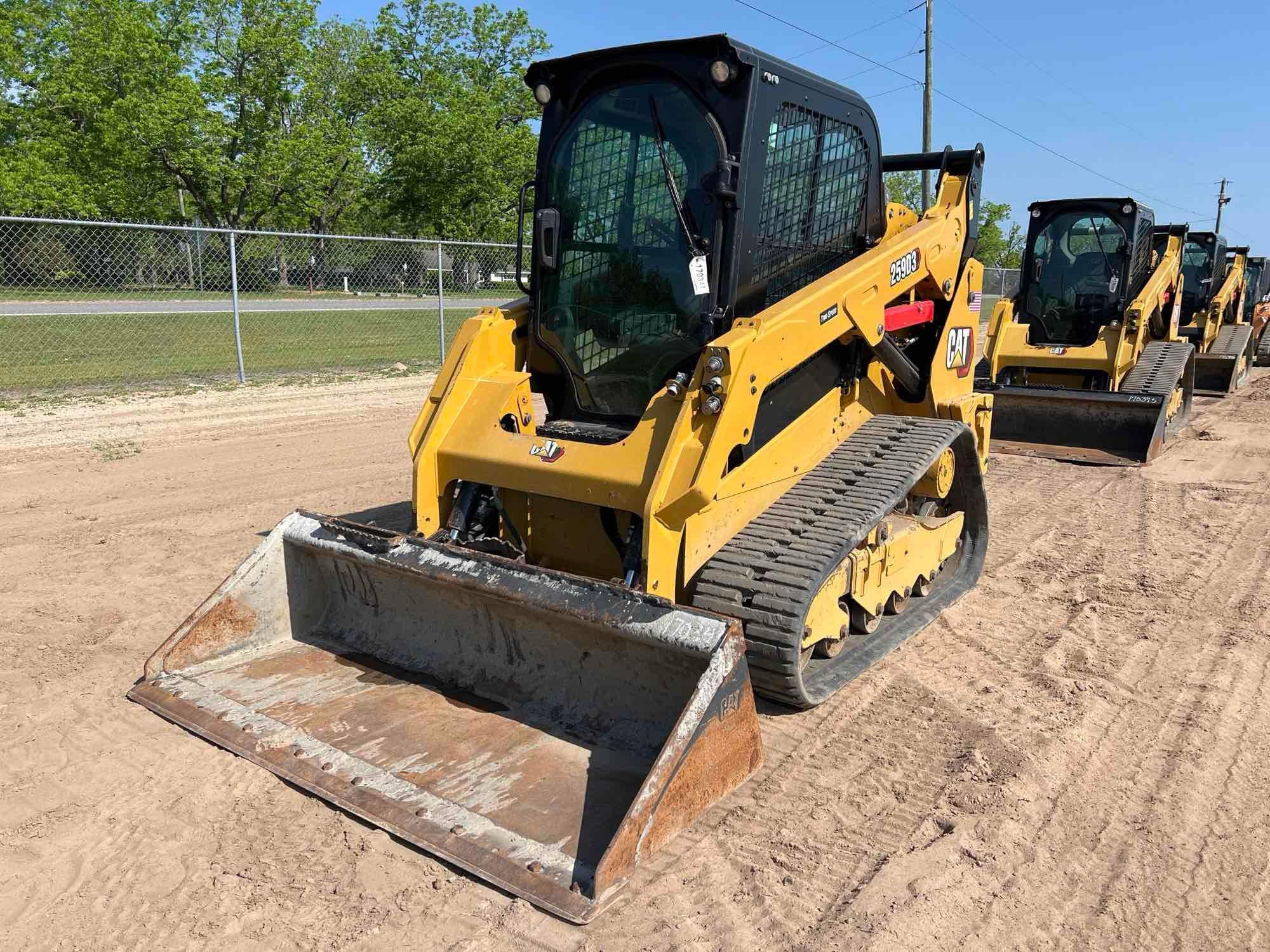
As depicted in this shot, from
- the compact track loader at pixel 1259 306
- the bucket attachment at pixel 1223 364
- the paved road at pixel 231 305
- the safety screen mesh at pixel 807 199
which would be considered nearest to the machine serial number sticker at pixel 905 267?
the safety screen mesh at pixel 807 199

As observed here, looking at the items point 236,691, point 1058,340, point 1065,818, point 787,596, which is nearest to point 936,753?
point 1065,818

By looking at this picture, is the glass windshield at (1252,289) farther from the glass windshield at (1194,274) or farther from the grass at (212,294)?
the grass at (212,294)

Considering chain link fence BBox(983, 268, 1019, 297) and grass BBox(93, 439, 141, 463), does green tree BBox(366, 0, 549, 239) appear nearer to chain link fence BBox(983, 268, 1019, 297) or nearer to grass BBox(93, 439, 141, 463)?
chain link fence BBox(983, 268, 1019, 297)

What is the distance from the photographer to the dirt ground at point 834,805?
270cm

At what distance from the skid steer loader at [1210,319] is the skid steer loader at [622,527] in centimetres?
1203

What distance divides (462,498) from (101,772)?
172cm

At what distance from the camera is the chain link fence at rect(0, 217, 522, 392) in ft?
42.6

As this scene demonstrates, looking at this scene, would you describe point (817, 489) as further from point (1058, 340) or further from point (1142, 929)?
point (1058, 340)

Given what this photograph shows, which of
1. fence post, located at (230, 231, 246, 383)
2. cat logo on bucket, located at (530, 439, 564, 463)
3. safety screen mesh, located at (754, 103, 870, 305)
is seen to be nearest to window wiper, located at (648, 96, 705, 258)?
safety screen mesh, located at (754, 103, 870, 305)

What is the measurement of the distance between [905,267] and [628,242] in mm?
1478

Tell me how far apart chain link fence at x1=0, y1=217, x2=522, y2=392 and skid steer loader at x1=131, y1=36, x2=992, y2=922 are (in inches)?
297

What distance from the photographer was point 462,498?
4.30 meters

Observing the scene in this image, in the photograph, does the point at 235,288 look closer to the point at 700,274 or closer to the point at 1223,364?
the point at 700,274

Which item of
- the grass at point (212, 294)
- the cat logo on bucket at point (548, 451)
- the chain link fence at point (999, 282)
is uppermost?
the chain link fence at point (999, 282)
